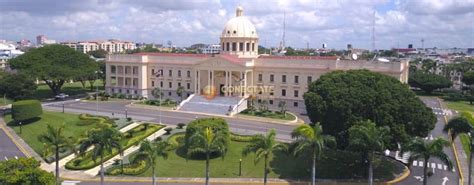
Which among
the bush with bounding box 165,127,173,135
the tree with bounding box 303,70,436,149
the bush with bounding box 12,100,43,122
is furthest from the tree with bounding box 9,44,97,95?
the tree with bounding box 303,70,436,149

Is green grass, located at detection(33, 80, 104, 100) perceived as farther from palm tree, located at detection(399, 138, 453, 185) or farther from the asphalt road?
palm tree, located at detection(399, 138, 453, 185)

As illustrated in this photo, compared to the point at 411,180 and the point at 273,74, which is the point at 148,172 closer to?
the point at 411,180

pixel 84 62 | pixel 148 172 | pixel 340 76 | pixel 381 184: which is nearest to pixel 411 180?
pixel 381 184

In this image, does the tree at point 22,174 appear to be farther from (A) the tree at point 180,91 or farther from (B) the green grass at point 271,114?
(A) the tree at point 180,91

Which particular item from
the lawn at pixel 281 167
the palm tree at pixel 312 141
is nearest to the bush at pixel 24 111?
the lawn at pixel 281 167

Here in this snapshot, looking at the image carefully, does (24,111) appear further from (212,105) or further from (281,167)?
(281,167)

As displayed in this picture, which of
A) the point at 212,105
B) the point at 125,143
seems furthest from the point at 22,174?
the point at 212,105
